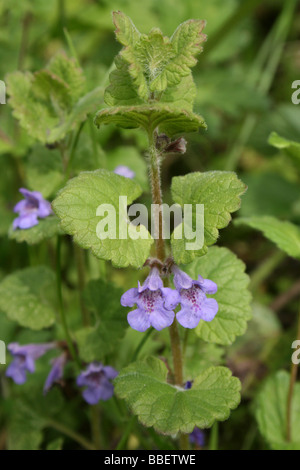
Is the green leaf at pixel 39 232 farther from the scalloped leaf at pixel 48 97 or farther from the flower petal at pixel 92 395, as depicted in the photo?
the flower petal at pixel 92 395

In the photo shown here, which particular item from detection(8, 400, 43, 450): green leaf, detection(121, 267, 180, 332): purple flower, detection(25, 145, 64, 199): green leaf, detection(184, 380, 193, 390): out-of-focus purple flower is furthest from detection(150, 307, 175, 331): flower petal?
detection(8, 400, 43, 450): green leaf

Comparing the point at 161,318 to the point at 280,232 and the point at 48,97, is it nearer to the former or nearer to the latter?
the point at 280,232

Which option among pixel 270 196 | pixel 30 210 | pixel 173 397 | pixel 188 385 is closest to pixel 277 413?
pixel 188 385

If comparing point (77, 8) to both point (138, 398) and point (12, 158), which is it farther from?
point (138, 398)

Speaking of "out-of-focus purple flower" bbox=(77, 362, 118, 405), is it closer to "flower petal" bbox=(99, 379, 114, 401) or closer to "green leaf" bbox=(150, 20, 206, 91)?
"flower petal" bbox=(99, 379, 114, 401)

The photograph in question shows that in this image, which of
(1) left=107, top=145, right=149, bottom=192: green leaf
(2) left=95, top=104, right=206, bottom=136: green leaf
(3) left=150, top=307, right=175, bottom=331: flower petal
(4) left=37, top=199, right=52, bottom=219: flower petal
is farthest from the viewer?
(1) left=107, top=145, right=149, bottom=192: green leaf
